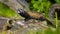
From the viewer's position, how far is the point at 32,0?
11.8 m

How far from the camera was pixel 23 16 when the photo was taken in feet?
27.7

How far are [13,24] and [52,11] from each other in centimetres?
437

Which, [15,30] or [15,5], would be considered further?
[15,5]

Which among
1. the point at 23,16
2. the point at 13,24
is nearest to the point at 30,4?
the point at 23,16

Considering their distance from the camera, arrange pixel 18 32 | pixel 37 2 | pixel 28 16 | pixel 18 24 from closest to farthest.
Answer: pixel 18 32, pixel 18 24, pixel 28 16, pixel 37 2

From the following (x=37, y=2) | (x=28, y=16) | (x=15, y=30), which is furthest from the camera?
(x=37, y=2)

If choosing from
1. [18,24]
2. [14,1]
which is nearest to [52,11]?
[14,1]

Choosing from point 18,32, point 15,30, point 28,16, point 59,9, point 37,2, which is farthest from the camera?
point 37,2

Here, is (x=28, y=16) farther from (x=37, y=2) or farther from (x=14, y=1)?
(x=37, y=2)

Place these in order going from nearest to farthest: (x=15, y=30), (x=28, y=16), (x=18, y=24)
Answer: (x=15, y=30) < (x=18, y=24) < (x=28, y=16)

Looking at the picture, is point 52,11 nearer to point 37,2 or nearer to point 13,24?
point 37,2

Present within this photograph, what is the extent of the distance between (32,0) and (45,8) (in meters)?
0.87

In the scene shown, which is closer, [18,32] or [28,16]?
Answer: [18,32]

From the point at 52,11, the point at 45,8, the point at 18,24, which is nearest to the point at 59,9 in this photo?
the point at 52,11
